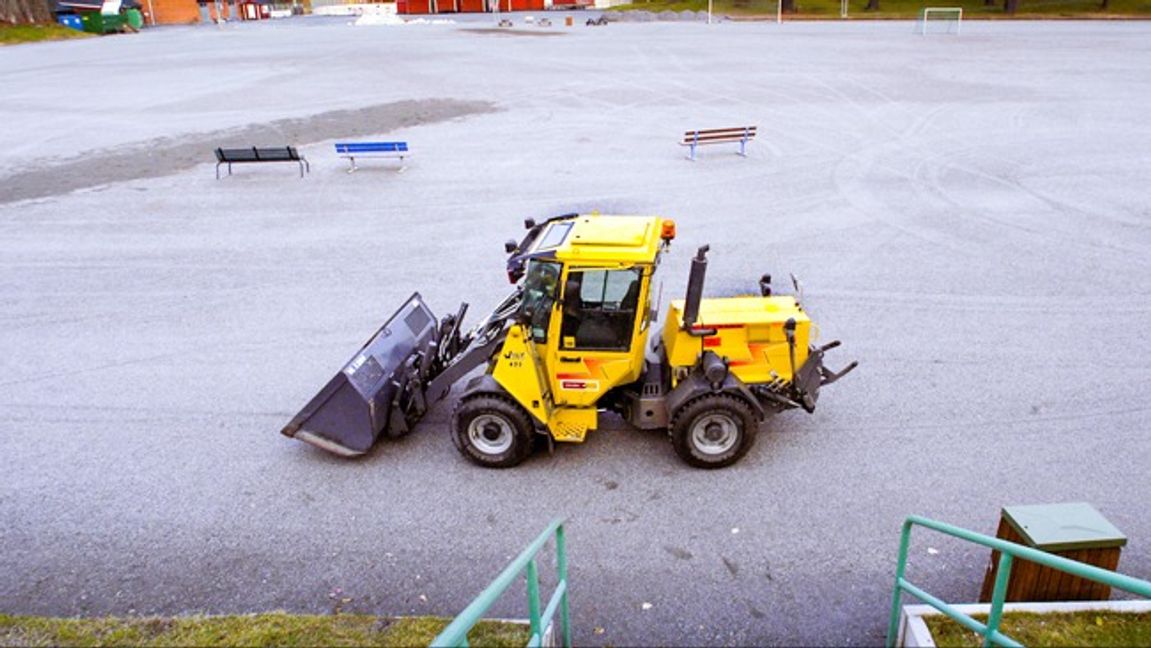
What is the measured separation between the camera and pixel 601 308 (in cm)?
711

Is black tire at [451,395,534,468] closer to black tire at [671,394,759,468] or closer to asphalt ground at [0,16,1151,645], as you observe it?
asphalt ground at [0,16,1151,645]

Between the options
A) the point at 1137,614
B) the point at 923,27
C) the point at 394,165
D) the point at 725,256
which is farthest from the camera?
the point at 923,27

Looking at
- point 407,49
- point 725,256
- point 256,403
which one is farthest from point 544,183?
point 407,49

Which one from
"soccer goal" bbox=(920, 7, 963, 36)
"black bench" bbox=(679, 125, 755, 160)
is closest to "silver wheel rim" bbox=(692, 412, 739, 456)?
"black bench" bbox=(679, 125, 755, 160)

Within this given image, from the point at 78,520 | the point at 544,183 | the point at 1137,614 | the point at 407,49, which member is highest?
the point at 407,49

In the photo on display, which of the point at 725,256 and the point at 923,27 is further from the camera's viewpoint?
the point at 923,27

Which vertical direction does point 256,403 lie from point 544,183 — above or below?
below

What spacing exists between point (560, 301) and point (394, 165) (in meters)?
13.8

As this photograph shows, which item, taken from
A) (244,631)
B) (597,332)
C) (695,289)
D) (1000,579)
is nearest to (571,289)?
(597,332)

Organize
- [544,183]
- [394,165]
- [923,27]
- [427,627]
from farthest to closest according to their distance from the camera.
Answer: [923,27], [394,165], [544,183], [427,627]

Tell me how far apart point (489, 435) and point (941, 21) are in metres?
51.8

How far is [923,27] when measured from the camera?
4619cm

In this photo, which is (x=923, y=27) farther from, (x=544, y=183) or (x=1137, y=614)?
(x=1137, y=614)

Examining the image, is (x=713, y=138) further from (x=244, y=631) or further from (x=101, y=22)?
(x=101, y=22)
